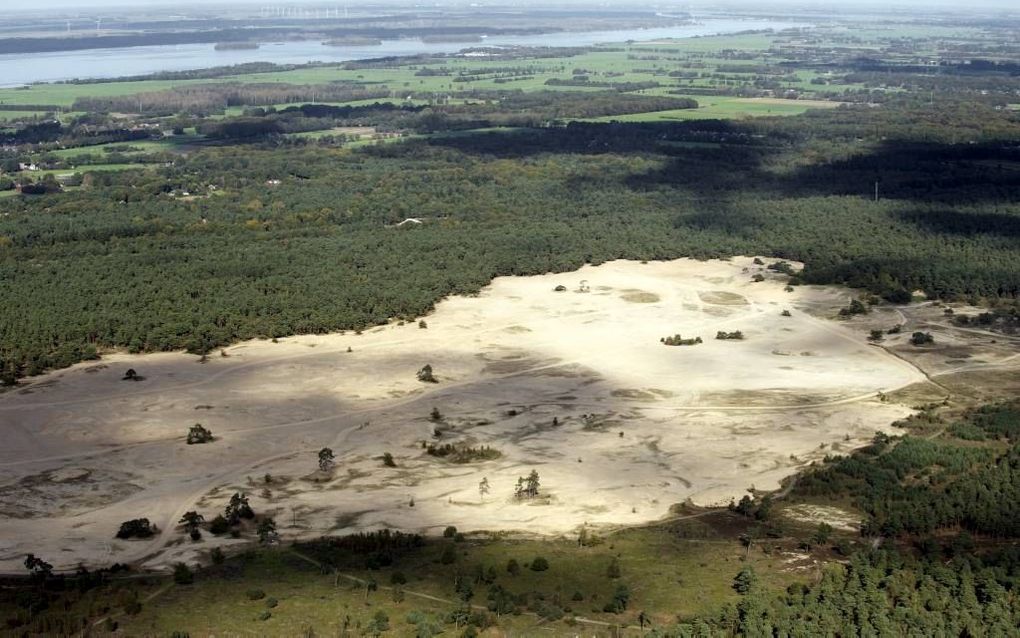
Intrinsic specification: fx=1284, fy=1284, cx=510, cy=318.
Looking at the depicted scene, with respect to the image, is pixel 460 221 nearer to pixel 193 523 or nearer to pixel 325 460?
pixel 325 460

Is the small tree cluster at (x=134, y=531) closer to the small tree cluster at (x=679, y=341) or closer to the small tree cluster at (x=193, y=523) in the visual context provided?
the small tree cluster at (x=193, y=523)

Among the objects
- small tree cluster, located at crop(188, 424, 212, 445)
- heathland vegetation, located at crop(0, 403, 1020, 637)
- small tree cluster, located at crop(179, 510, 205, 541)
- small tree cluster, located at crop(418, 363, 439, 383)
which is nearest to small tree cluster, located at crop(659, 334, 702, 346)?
small tree cluster, located at crop(418, 363, 439, 383)

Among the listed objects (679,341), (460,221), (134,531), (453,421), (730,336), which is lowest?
(730,336)

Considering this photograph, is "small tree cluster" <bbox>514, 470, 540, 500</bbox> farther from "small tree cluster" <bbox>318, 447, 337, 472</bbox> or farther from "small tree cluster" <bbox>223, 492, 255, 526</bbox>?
"small tree cluster" <bbox>223, 492, 255, 526</bbox>

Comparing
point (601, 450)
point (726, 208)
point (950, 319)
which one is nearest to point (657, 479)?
point (601, 450)

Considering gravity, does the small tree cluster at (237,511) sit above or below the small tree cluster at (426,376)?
above

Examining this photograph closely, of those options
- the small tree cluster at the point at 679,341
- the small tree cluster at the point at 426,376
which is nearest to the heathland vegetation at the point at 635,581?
the small tree cluster at the point at 426,376

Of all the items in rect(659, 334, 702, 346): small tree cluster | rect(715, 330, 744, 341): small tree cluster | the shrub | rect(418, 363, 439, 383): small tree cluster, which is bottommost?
rect(715, 330, 744, 341): small tree cluster

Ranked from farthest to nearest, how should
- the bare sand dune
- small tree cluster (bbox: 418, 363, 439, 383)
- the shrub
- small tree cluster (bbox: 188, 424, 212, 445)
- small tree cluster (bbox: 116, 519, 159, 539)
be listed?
small tree cluster (bbox: 418, 363, 439, 383) → small tree cluster (bbox: 188, 424, 212, 445) → the bare sand dune → small tree cluster (bbox: 116, 519, 159, 539) → the shrub

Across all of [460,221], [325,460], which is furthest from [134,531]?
[460,221]
